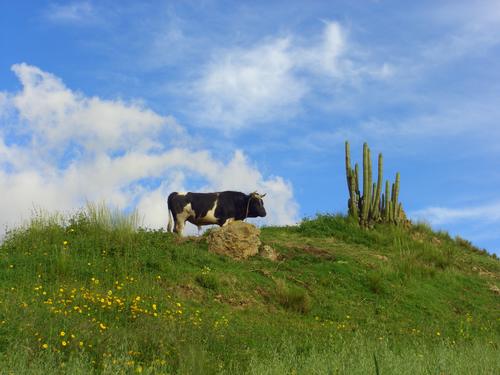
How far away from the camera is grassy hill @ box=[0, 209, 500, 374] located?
9211 millimetres

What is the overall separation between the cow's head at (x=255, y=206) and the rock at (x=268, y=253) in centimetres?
318

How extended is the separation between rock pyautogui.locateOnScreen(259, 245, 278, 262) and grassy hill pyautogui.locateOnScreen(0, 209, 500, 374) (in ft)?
1.31

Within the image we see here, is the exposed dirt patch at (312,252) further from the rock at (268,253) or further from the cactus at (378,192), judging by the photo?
the cactus at (378,192)

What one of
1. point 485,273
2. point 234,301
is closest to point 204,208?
point 234,301

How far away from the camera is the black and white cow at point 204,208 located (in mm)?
21844

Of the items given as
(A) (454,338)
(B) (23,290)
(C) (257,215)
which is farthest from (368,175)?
(B) (23,290)

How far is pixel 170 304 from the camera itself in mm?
13789

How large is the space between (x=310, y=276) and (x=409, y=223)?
11792 millimetres

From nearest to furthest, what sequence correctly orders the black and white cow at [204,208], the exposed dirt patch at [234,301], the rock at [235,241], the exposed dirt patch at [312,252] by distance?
the exposed dirt patch at [234,301] → the rock at [235,241] → the exposed dirt patch at [312,252] → the black and white cow at [204,208]

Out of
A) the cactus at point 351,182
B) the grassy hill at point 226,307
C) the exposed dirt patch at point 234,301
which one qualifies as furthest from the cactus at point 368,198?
the exposed dirt patch at point 234,301

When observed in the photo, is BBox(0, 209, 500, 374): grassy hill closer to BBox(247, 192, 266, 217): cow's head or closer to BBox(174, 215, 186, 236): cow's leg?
BBox(247, 192, 266, 217): cow's head

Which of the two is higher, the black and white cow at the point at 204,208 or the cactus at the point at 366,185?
the cactus at the point at 366,185

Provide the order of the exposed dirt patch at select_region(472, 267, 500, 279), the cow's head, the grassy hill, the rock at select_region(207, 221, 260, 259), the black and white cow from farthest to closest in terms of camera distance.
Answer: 1. the exposed dirt patch at select_region(472, 267, 500, 279)
2. the cow's head
3. the black and white cow
4. the rock at select_region(207, 221, 260, 259)
5. the grassy hill

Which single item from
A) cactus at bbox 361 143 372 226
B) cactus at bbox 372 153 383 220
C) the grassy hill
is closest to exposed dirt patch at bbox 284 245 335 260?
the grassy hill
